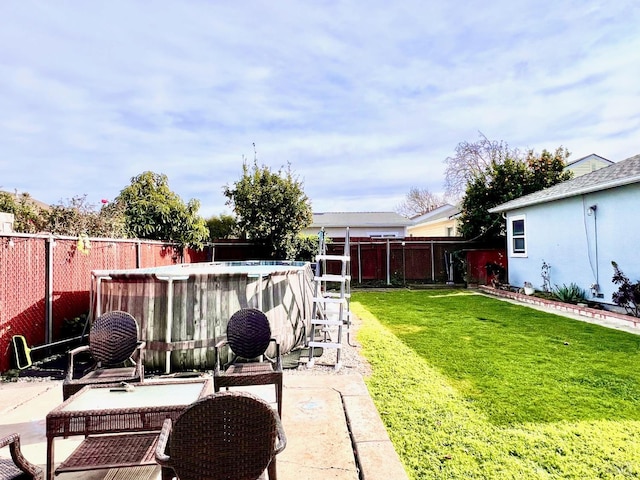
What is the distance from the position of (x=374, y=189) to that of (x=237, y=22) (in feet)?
104

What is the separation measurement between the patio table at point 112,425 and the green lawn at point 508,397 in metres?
1.77

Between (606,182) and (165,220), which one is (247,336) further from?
(606,182)

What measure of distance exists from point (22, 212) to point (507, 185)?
54.2 feet

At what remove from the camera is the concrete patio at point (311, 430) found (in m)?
2.52

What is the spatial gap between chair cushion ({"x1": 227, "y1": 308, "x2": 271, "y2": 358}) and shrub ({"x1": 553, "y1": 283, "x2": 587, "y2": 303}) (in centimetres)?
904

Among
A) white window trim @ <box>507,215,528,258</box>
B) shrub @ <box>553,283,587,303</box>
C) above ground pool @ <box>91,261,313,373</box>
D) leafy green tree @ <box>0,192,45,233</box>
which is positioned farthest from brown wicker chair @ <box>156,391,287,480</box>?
white window trim @ <box>507,215,528,258</box>

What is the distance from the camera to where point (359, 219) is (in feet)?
73.3

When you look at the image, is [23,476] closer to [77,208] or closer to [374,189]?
[77,208]

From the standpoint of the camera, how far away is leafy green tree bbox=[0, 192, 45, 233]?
696 cm

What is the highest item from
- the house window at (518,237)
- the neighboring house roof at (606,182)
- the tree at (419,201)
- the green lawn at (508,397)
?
the tree at (419,201)

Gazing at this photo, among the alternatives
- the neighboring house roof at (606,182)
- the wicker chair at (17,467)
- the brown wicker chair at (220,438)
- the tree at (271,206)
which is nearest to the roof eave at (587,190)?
the neighboring house roof at (606,182)

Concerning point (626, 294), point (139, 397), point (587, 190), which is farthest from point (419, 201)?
point (139, 397)

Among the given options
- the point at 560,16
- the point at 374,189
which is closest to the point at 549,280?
the point at 560,16

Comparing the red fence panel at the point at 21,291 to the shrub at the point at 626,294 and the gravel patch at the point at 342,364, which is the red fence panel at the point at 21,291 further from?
the shrub at the point at 626,294
